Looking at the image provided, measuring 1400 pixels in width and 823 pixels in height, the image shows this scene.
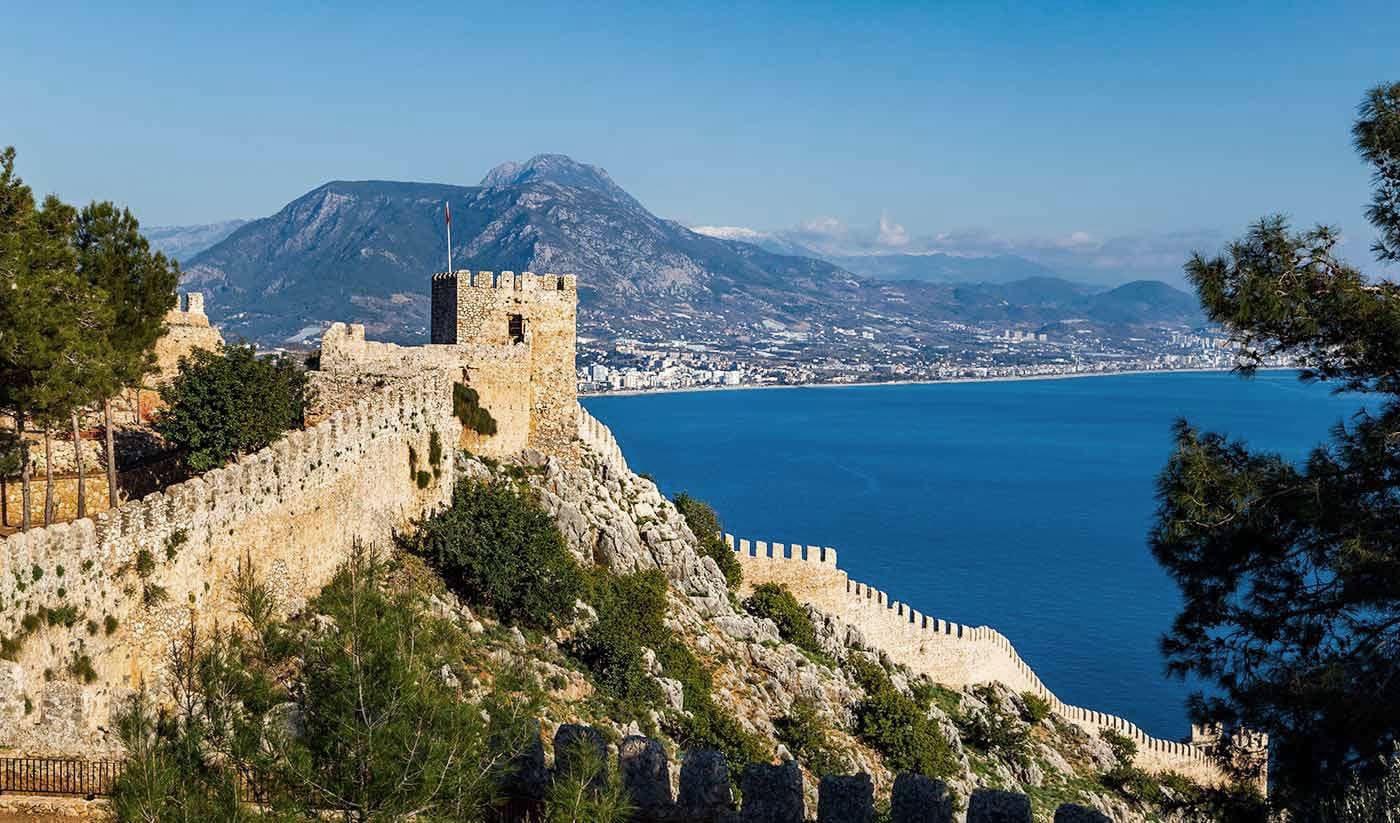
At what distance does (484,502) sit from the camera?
73.4ft

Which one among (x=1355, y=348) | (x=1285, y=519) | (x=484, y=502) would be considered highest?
(x=1355, y=348)

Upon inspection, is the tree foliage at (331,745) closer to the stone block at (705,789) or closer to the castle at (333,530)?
the stone block at (705,789)

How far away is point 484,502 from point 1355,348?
1561cm

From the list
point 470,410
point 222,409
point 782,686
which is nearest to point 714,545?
point 782,686

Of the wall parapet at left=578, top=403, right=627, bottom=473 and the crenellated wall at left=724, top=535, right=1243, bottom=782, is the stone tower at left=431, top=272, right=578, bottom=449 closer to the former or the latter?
the wall parapet at left=578, top=403, right=627, bottom=473

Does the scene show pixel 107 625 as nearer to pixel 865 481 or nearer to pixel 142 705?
pixel 142 705

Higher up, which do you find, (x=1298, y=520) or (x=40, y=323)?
(x=40, y=323)

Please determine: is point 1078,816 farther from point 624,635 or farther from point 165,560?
point 624,635

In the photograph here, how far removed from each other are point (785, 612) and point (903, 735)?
19.4 ft

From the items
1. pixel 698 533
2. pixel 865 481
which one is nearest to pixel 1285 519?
pixel 698 533

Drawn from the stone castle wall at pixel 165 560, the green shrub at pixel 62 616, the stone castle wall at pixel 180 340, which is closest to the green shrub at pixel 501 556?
the stone castle wall at pixel 165 560

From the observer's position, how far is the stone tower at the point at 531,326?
1037 inches

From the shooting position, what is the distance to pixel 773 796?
8055 mm

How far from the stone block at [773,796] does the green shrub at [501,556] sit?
1321cm
